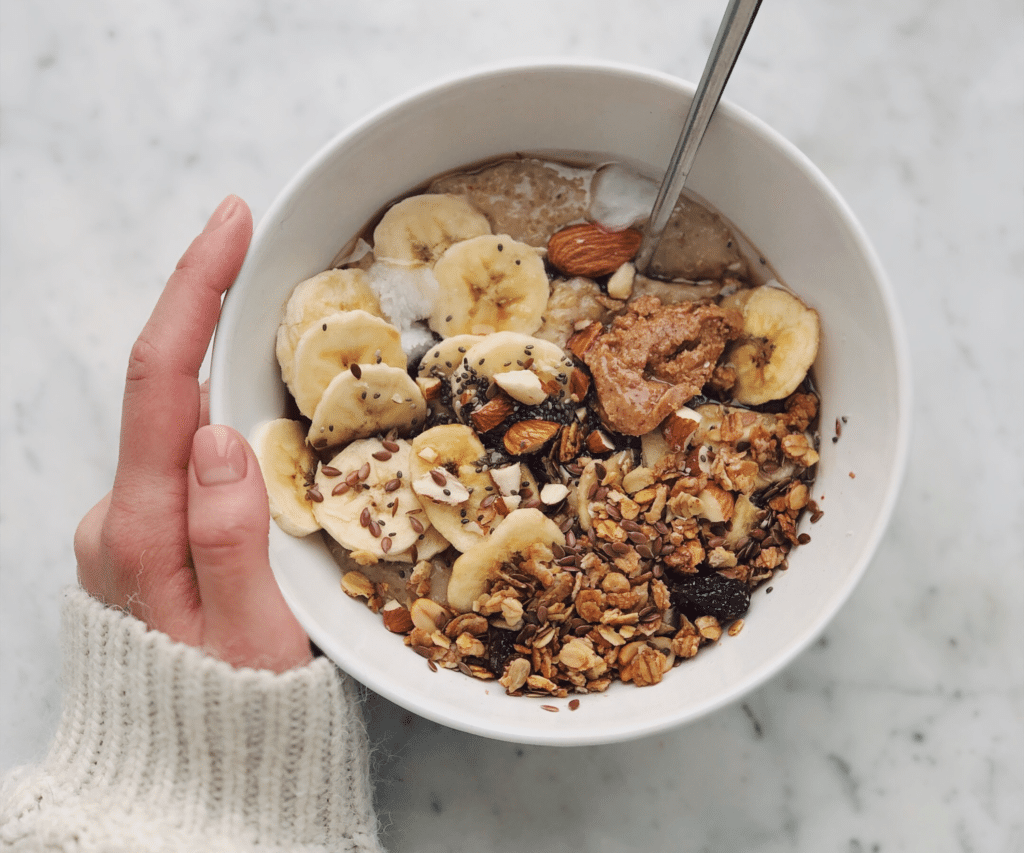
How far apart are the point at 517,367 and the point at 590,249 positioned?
19 centimetres

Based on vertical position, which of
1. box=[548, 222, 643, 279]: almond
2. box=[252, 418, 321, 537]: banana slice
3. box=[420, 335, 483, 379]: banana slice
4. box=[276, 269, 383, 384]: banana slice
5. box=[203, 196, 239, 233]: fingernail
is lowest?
box=[252, 418, 321, 537]: banana slice

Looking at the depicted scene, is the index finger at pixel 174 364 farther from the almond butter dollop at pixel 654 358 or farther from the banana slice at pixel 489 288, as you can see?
the almond butter dollop at pixel 654 358

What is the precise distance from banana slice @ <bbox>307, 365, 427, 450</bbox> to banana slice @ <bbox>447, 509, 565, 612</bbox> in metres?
0.19

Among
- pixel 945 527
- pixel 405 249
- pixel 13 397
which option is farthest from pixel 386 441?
pixel 945 527

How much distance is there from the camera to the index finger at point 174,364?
0.97m

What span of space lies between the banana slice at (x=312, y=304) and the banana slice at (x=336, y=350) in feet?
0.05

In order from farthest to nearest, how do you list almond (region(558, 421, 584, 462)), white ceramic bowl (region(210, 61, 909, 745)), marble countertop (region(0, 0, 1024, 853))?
marble countertop (region(0, 0, 1024, 853))
almond (region(558, 421, 584, 462))
white ceramic bowl (region(210, 61, 909, 745))

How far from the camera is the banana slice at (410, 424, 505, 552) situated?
103 cm

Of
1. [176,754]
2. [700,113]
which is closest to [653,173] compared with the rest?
[700,113]

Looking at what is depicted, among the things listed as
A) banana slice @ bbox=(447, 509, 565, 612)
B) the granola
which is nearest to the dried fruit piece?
the granola

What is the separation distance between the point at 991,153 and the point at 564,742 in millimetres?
1098

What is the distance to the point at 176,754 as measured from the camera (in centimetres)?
94

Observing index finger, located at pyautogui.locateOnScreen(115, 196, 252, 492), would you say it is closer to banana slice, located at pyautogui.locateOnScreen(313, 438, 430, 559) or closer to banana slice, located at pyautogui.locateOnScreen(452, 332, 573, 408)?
banana slice, located at pyautogui.locateOnScreen(313, 438, 430, 559)

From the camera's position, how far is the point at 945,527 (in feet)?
4.06
